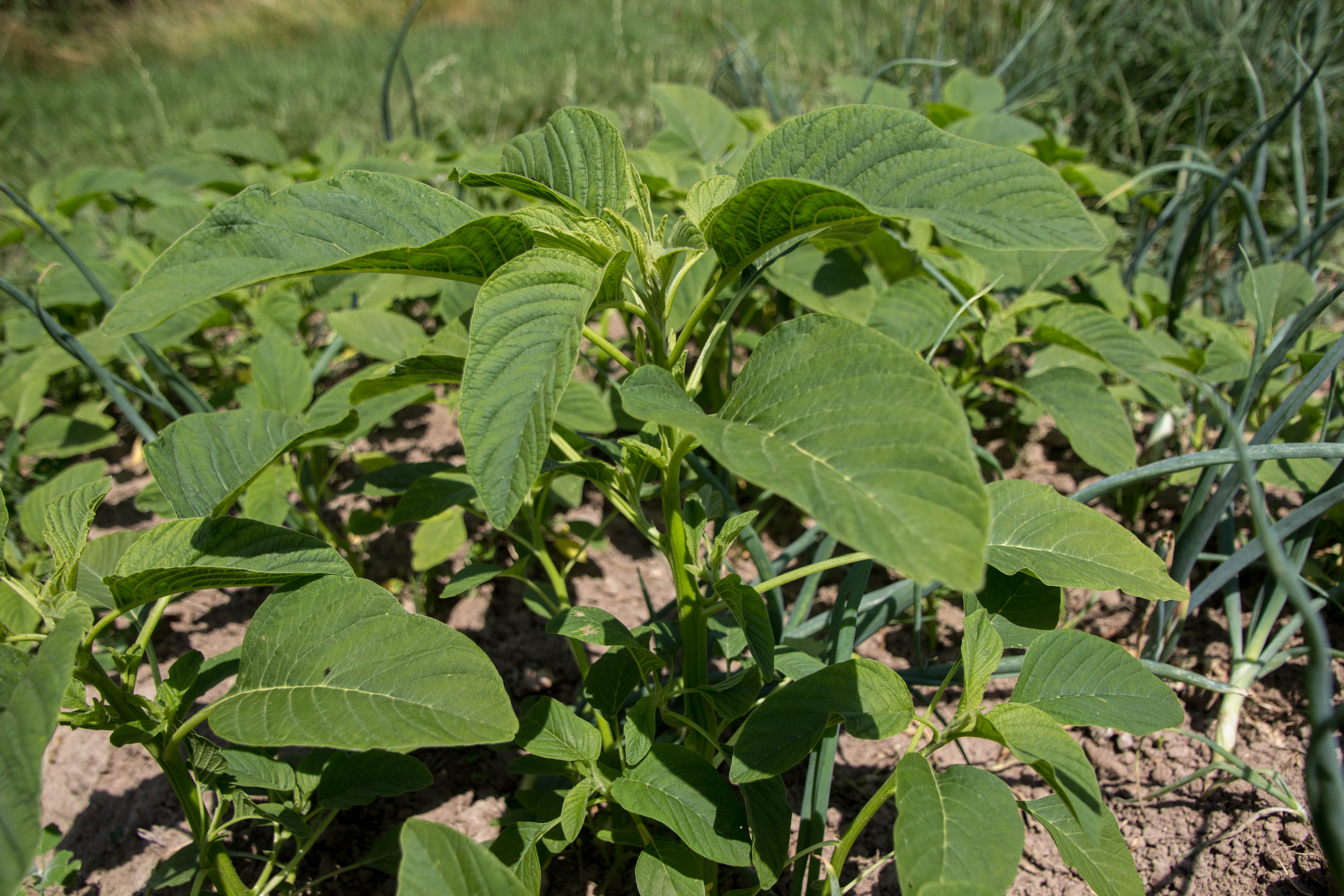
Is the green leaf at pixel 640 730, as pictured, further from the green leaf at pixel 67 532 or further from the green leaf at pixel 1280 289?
the green leaf at pixel 1280 289

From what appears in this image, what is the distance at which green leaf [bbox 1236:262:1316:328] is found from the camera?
5.14 ft

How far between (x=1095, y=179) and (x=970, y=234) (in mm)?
1624

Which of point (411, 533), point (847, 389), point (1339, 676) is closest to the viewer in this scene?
point (847, 389)

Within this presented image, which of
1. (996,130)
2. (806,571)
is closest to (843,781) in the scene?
(806,571)

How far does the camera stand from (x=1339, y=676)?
137cm

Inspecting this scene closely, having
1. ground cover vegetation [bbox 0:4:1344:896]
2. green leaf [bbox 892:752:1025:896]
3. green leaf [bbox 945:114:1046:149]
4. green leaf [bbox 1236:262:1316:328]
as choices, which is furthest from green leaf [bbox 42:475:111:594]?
green leaf [bbox 1236:262:1316:328]

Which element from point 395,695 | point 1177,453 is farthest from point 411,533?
point 1177,453

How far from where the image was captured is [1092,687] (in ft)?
2.87

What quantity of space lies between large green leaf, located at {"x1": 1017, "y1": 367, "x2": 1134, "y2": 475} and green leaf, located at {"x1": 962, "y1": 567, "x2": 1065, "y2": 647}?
0.46 meters

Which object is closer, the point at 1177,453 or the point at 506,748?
the point at 506,748

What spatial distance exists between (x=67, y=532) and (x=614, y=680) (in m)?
0.70

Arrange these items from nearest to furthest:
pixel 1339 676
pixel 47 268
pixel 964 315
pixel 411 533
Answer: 1. pixel 1339 676
2. pixel 964 315
3. pixel 47 268
4. pixel 411 533

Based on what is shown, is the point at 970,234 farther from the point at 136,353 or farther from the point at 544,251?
the point at 136,353

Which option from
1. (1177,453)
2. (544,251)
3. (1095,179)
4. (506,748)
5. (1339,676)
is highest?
(544,251)
